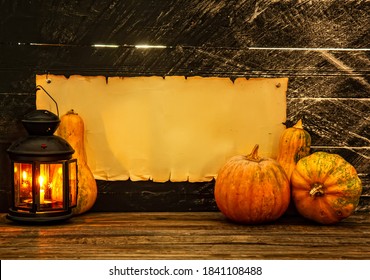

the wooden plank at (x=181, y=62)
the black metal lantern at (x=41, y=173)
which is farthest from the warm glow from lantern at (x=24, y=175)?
the wooden plank at (x=181, y=62)

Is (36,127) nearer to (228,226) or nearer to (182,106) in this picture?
(182,106)

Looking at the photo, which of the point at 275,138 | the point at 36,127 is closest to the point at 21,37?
the point at 36,127

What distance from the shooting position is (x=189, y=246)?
2400 millimetres

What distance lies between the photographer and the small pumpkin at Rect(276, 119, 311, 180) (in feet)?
9.65

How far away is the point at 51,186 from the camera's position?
9.10 ft

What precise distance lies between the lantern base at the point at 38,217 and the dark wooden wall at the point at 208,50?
13.0 inches

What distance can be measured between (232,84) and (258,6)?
390 mm

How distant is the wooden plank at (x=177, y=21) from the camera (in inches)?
118

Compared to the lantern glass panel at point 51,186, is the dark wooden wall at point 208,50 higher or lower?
higher

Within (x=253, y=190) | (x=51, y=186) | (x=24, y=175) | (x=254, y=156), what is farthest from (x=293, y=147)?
(x=24, y=175)

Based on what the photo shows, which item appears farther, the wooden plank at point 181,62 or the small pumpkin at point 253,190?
the wooden plank at point 181,62

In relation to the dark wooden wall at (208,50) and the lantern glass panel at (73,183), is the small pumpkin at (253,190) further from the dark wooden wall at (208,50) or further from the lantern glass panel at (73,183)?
the lantern glass panel at (73,183)

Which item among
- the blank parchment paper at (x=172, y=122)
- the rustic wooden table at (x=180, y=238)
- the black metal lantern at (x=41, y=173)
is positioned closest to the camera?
the rustic wooden table at (x=180, y=238)

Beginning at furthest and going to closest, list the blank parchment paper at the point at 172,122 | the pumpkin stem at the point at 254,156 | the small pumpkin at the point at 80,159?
1. the blank parchment paper at the point at 172,122
2. the small pumpkin at the point at 80,159
3. the pumpkin stem at the point at 254,156
